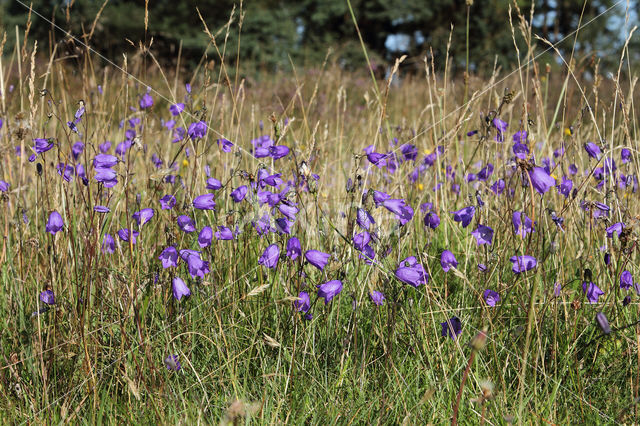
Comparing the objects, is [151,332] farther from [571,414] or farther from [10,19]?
[10,19]

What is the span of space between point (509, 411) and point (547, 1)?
2485cm

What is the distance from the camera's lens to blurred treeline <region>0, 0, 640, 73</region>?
1555 centimetres

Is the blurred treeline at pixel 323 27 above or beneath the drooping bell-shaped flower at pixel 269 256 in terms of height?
beneath

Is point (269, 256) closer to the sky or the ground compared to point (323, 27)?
closer to the sky

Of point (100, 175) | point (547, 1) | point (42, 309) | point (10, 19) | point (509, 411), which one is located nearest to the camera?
point (509, 411)

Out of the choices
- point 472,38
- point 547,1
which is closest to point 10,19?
point 472,38

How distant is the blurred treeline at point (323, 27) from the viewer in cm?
1555

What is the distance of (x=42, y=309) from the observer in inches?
62.1

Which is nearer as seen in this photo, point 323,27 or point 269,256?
point 269,256

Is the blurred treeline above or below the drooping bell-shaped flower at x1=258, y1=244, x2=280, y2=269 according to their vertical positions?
below

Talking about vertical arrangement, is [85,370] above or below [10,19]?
above

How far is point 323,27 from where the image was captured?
20375 millimetres

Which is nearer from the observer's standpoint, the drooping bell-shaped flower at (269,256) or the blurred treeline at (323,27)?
the drooping bell-shaped flower at (269,256)

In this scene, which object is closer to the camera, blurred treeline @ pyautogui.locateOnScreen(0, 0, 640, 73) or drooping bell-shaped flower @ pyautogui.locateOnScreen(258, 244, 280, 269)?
drooping bell-shaped flower @ pyautogui.locateOnScreen(258, 244, 280, 269)
